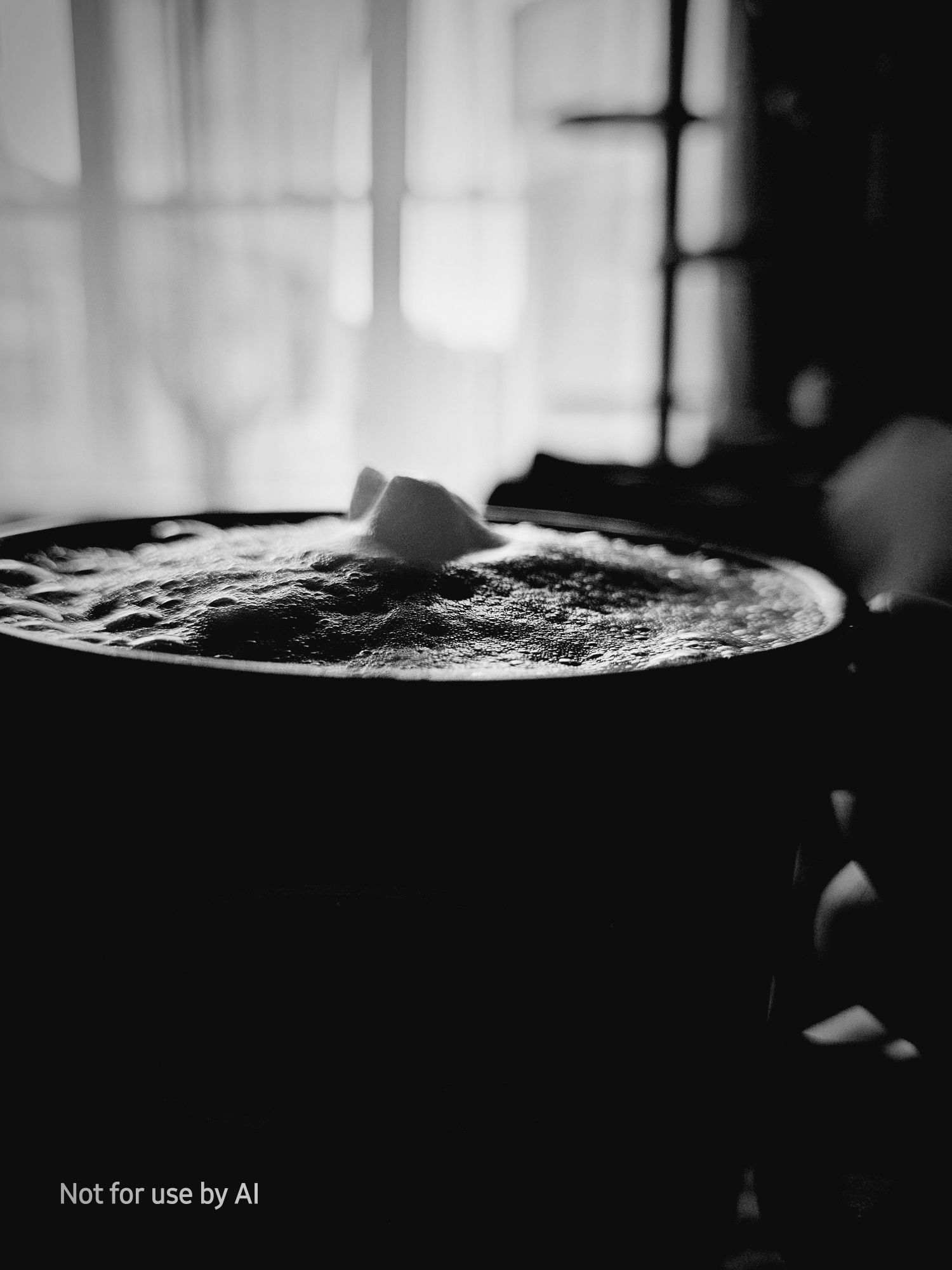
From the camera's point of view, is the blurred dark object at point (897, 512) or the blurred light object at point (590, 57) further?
the blurred light object at point (590, 57)

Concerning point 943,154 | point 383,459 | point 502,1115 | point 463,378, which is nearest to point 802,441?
point 943,154

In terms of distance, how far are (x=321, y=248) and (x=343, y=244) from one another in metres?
0.07

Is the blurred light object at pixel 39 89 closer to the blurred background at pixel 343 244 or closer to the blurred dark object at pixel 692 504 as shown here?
the blurred background at pixel 343 244

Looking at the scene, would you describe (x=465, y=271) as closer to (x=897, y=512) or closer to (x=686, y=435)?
(x=686, y=435)

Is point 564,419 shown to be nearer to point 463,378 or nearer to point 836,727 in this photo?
point 463,378

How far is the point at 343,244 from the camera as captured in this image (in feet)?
10.2

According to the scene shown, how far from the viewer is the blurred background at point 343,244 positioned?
2783 mm

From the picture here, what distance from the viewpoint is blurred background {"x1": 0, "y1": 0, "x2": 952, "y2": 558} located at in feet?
9.13

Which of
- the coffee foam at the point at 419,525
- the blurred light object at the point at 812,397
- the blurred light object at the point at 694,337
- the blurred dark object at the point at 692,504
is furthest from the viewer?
the blurred light object at the point at 694,337

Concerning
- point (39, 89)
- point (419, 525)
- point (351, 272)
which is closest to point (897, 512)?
point (419, 525)

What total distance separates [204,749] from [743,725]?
24 cm

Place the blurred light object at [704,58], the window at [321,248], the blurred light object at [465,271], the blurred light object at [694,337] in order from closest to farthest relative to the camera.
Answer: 1. the blurred light object at [704,58]
2. the blurred light object at [694,337]
3. the window at [321,248]
4. the blurred light object at [465,271]

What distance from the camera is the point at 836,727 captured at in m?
0.53

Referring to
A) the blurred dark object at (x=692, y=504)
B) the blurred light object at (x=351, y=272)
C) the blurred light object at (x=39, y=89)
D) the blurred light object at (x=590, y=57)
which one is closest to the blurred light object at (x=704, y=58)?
the blurred light object at (x=590, y=57)
